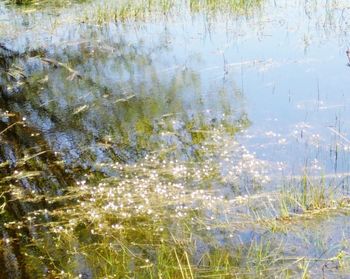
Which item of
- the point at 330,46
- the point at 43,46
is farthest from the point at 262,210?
the point at 43,46

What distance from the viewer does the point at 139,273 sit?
7.91 feet

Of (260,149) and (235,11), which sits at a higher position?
(235,11)

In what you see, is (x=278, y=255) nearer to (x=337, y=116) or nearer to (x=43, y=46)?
(x=337, y=116)

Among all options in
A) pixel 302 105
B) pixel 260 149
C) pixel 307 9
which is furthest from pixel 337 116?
pixel 307 9

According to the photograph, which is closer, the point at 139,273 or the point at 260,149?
the point at 139,273

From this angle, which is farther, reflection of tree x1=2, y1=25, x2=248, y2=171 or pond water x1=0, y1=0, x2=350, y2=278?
reflection of tree x1=2, y1=25, x2=248, y2=171

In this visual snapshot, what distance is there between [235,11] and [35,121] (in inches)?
145

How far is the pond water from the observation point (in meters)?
3.25

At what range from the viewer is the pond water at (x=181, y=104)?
3246 mm

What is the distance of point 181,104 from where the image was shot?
15.1 feet

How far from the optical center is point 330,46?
5.60 metres

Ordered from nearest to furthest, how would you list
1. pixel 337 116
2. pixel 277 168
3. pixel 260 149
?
pixel 277 168 → pixel 260 149 → pixel 337 116

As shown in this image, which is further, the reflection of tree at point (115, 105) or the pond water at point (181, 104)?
the reflection of tree at point (115, 105)

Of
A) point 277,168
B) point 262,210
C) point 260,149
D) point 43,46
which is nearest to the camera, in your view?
point 262,210
